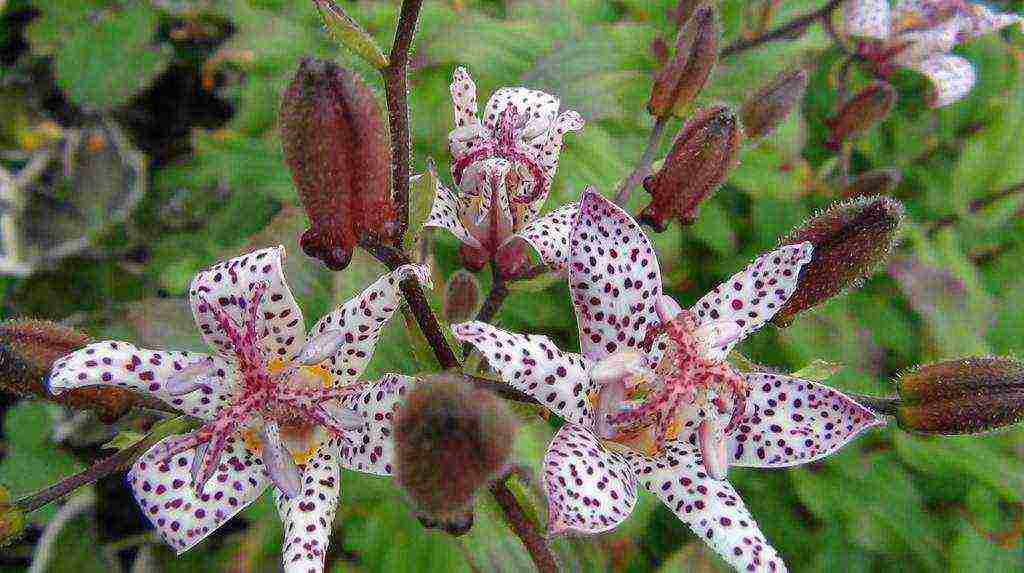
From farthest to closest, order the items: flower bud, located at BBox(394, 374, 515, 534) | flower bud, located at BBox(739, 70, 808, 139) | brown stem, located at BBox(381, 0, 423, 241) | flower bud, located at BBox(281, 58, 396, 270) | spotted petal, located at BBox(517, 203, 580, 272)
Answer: flower bud, located at BBox(739, 70, 808, 139) < spotted petal, located at BBox(517, 203, 580, 272) < brown stem, located at BBox(381, 0, 423, 241) < flower bud, located at BBox(281, 58, 396, 270) < flower bud, located at BBox(394, 374, 515, 534)

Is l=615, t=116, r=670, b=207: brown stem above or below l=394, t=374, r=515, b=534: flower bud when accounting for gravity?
below

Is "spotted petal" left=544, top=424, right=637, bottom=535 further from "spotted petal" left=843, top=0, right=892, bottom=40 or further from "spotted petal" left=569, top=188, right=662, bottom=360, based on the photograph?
"spotted petal" left=843, top=0, right=892, bottom=40

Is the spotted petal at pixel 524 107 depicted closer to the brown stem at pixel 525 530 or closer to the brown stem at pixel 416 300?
the brown stem at pixel 416 300

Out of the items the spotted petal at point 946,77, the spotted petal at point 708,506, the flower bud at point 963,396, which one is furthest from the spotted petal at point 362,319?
the spotted petal at point 946,77

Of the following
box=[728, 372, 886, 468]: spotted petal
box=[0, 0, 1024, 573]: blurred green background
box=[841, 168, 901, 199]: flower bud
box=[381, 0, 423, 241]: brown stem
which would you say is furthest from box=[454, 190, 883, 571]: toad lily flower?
box=[841, 168, 901, 199]: flower bud

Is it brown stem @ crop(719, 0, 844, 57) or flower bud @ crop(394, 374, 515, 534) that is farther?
brown stem @ crop(719, 0, 844, 57)

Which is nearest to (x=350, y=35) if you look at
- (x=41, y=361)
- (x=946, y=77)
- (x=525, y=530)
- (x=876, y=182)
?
(x=41, y=361)

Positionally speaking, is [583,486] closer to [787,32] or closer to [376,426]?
[376,426]

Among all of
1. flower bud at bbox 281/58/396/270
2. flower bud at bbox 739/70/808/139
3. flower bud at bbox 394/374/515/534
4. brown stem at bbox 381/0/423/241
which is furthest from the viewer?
flower bud at bbox 739/70/808/139
